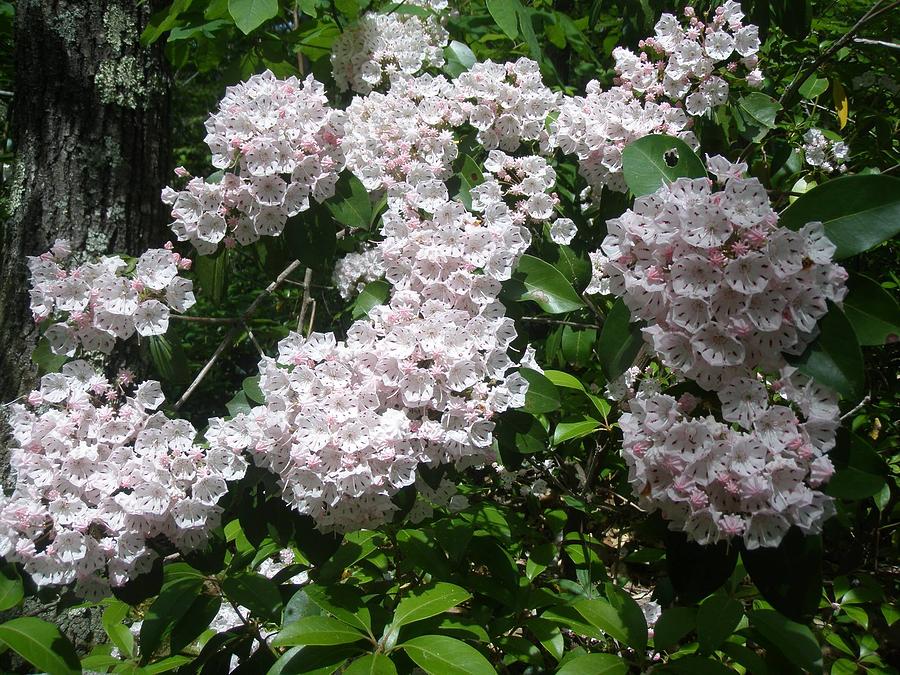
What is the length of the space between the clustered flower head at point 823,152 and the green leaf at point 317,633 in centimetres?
217

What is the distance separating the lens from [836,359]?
113 centimetres

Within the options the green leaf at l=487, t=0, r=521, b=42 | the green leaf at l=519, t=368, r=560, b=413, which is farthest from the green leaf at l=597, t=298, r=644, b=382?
the green leaf at l=487, t=0, r=521, b=42

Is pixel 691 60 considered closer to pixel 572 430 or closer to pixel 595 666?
Answer: pixel 572 430

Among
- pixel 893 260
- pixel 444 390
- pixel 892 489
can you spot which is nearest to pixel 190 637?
pixel 444 390

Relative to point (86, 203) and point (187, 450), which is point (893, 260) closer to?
point (187, 450)

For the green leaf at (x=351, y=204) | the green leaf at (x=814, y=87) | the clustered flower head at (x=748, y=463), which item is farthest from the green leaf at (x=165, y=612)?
the green leaf at (x=814, y=87)

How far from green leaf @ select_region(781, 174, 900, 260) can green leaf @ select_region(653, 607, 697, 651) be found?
2.84 feet

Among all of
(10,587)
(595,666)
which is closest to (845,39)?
(595,666)

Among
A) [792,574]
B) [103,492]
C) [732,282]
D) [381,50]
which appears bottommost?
[103,492]

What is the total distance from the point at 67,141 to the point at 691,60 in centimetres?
200

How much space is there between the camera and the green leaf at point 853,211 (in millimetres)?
1199

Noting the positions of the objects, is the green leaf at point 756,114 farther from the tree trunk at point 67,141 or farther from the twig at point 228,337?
the tree trunk at point 67,141

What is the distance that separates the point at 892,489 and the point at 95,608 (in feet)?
9.52

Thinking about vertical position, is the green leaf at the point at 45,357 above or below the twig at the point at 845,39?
below
